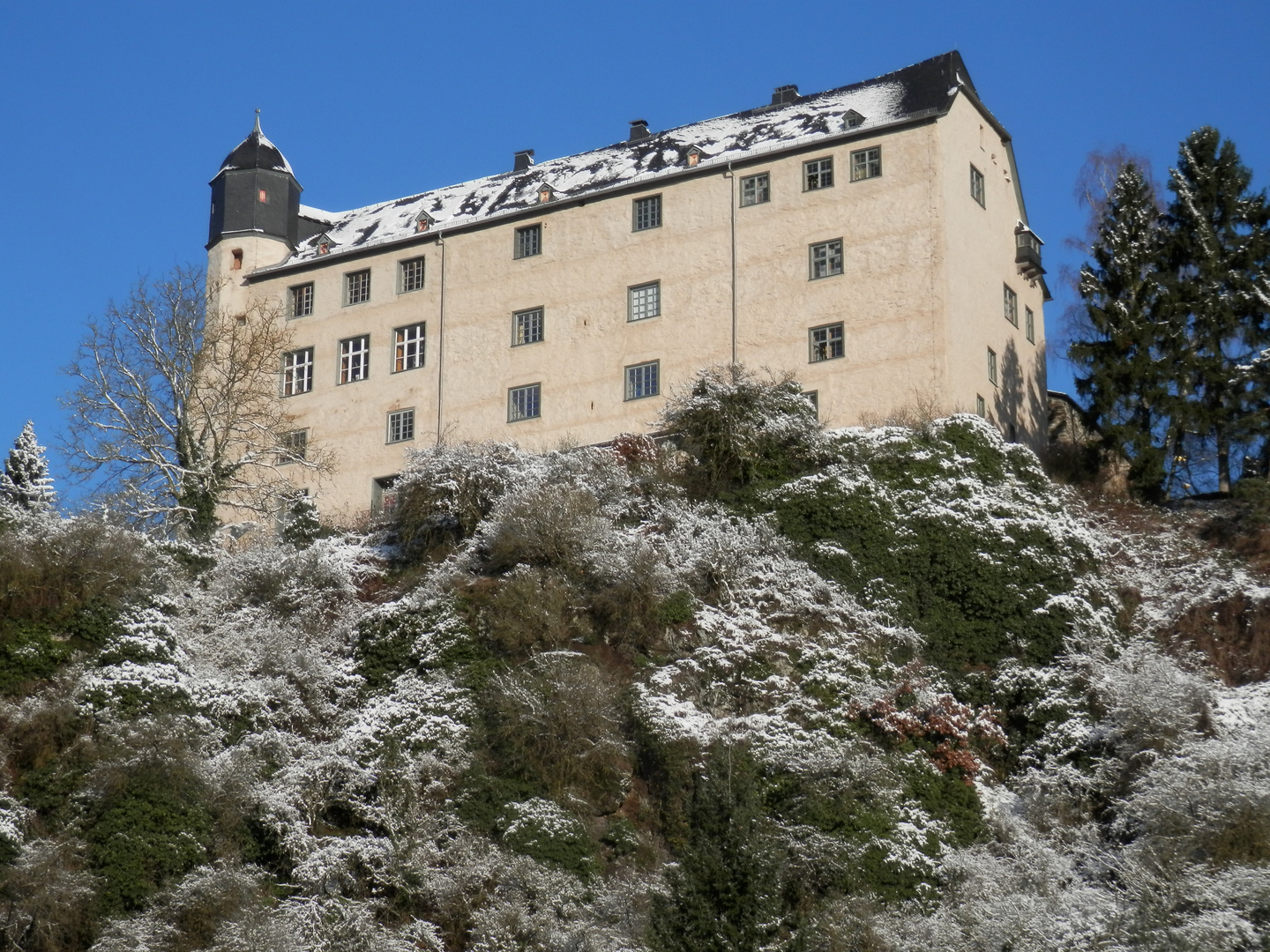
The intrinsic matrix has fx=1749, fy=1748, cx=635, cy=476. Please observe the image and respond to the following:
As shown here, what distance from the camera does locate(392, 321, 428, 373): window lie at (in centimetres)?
4488

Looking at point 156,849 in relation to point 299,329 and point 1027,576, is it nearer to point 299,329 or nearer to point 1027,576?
point 1027,576

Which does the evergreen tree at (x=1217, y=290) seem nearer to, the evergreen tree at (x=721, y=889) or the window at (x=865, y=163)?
the window at (x=865, y=163)

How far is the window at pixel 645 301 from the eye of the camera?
42.1m

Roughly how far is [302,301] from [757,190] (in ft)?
43.5

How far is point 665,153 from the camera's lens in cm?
4475

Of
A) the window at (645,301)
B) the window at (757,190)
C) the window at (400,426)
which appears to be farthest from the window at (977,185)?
the window at (400,426)

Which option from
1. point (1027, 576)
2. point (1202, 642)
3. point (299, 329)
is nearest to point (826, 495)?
point (1027, 576)

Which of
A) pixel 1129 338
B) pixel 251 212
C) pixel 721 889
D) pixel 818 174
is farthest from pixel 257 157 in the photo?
pixel 721 889

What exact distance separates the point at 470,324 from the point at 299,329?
5.51 metres

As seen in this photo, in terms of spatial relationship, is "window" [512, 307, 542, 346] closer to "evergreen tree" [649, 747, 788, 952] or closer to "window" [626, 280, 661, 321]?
"window" [626, 280, 661, 321]

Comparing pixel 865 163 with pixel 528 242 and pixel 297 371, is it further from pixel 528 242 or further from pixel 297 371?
pixel 297 371

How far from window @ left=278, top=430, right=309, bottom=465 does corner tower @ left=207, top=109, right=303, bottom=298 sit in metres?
5.61

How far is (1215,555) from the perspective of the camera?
33906 millimetres

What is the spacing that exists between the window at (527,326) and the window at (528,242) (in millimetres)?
1654
